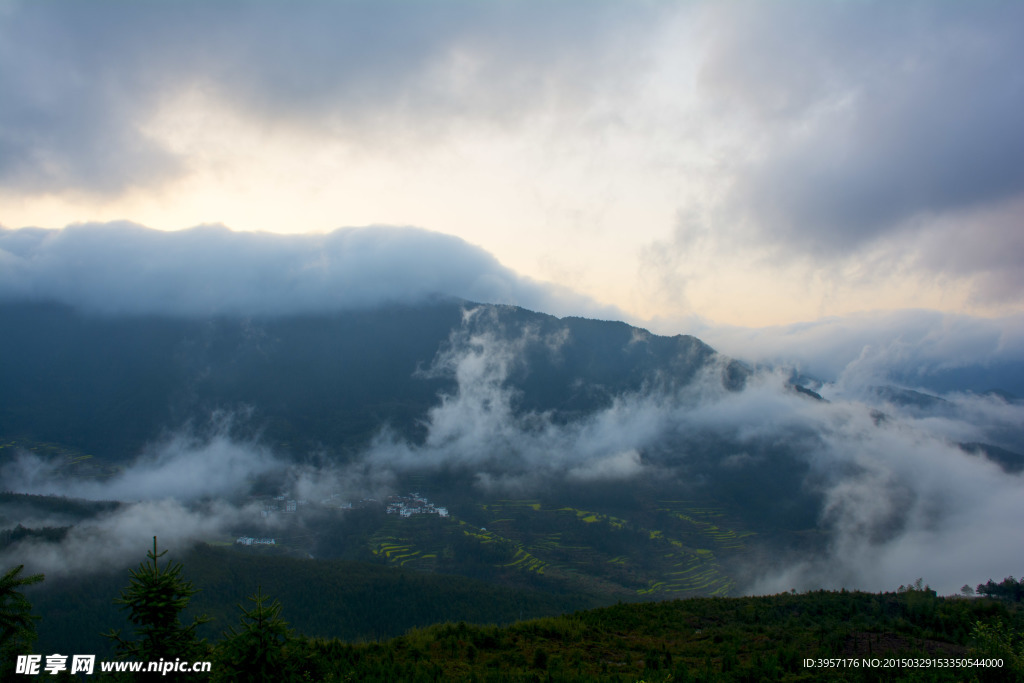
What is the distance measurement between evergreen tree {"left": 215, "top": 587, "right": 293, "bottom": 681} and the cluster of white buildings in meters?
205

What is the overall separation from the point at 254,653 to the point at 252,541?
211526mm

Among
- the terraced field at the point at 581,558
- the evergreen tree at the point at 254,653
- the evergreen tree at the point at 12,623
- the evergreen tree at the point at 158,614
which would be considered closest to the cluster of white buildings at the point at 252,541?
the terraced field at the point at 581,558

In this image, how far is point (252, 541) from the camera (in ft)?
623

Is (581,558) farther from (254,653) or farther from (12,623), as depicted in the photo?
(254,653)

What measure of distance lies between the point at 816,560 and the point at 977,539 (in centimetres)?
6786

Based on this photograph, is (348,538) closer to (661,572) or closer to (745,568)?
(661,572)

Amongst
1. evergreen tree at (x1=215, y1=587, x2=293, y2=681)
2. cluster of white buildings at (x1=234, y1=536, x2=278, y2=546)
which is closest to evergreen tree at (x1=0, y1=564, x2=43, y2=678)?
evergreen tree at (x1=215, y1=587, x2=293, y2=681)

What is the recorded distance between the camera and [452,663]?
31047 mm

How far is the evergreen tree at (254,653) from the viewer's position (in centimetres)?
1631

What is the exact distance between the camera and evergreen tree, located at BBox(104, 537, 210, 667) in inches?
665

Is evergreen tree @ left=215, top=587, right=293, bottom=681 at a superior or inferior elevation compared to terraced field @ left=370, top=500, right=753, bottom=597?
superior

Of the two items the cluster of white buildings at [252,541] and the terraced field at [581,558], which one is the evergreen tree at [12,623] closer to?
the terraced field at [581,558]

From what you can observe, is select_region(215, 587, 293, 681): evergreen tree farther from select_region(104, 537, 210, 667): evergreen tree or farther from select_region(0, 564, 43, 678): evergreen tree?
select_region(0, 564, 43, 678): evergreen tree

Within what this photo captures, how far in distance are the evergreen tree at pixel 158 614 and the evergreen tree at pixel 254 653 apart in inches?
59.6
